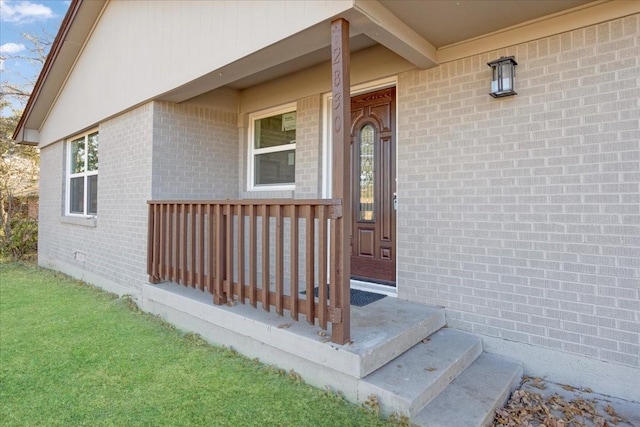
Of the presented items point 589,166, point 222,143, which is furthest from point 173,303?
point 589,166

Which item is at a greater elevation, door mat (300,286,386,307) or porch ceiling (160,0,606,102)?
porch ceiling (160,0,606,102)

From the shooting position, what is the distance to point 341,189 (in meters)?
2.58

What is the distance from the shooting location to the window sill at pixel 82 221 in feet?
20.3

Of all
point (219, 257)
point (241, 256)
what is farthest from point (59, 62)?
point (241, 256)

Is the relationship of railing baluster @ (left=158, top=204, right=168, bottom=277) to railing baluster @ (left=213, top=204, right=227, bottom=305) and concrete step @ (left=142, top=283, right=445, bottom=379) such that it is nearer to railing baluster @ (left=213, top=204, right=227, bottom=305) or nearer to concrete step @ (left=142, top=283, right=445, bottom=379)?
concrete step @ (left=142, top=283, right=445, bottom=379)

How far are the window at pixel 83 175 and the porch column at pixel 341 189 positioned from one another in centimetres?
542

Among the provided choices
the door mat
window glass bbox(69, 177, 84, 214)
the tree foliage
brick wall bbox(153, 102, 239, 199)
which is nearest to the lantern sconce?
the door mat

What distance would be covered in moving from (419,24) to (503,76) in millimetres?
804

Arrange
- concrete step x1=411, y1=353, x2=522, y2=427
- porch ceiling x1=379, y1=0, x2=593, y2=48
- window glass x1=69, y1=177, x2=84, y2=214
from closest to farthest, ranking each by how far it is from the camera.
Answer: concrete step x1=411, y1=353, x2=522, y2=427
porch ceiling x1=379, y1=0, x2=593, y2=48
window glass x1=69, y1=177, x2=84, y2=214

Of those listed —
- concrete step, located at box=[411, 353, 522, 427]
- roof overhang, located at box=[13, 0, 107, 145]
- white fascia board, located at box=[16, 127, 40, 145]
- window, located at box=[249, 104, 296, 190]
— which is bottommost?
concrete step, located at box=[411, 353, 522, 427]

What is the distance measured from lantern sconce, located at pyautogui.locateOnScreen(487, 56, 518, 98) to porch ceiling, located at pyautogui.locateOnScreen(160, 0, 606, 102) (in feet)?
0.94

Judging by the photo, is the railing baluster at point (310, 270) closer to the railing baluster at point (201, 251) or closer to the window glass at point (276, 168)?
the railing baluster at point (201, 251)

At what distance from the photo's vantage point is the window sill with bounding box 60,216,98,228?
243 inches

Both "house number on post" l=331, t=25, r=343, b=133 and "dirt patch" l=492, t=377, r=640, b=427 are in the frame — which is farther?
"house number on post" l=331, t=25, r=343, b=133
